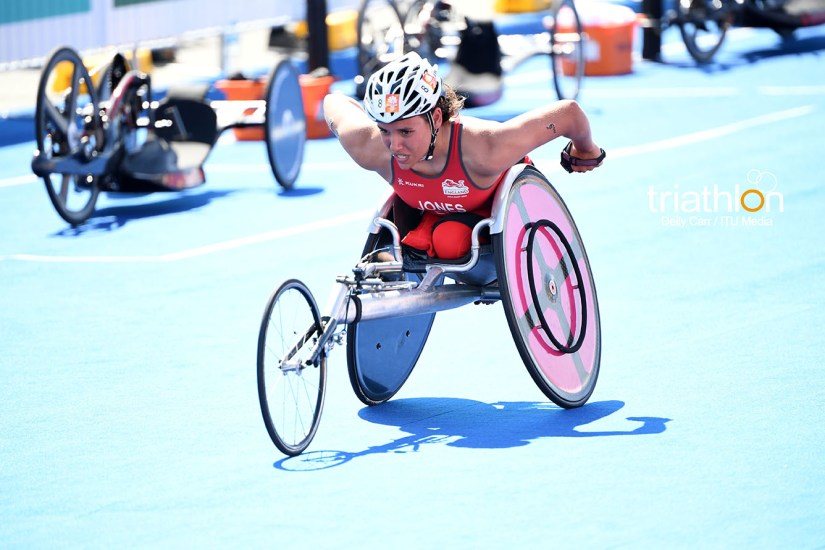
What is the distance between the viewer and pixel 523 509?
210 inches

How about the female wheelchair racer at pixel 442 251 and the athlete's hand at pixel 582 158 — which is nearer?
the female wheelchair racer at pixel 442 251

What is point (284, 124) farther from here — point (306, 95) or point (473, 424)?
point (473, 424)

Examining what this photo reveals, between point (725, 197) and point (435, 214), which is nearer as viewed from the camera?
point (435, 214)

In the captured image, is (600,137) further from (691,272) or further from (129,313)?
(129,313)

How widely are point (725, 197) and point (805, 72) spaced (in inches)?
254

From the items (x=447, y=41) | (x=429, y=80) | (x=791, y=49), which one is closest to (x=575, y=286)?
(x=429, y=80)

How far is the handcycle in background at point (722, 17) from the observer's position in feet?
56.6

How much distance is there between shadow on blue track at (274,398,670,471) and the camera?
604 cm

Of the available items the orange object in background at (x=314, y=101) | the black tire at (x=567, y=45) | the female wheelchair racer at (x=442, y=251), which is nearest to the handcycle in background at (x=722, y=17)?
the black tire at (x=567, y=45)

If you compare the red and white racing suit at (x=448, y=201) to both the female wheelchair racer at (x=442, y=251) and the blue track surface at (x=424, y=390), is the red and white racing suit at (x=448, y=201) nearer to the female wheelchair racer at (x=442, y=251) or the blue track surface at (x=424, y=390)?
the female wheelchair racer at (x=442, y=251)

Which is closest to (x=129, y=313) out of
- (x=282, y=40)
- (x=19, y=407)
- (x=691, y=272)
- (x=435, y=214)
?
(x=19, y=407)

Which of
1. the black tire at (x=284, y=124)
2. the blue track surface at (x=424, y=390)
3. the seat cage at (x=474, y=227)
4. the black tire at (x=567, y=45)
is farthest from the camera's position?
the black tire at (x=567, y=45)

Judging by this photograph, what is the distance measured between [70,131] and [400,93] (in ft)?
17.7

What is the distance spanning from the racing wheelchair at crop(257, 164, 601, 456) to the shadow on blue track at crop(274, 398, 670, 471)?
0.26ft
